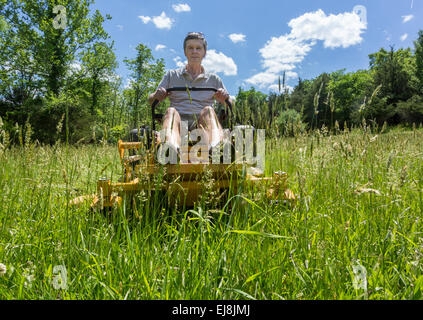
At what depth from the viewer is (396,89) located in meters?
33.9

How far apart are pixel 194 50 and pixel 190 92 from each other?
567 mm

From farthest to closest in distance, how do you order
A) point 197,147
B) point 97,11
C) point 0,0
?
point 97,11
point 0,0
point 197,147

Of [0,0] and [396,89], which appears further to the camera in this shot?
[396,89]

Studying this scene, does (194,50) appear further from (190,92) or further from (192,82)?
(190,92)

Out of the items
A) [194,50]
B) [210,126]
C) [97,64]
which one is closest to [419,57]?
[97,64]

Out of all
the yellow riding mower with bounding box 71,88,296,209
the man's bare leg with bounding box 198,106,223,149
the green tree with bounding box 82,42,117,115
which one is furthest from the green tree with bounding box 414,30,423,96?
the yellow riding mower with bounding box 71,88,296,209

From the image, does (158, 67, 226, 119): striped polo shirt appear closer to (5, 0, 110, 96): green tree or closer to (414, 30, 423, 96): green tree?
(5, 0, 110, 96): green tree

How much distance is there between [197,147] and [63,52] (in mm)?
20754

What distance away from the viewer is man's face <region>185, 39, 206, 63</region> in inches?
140

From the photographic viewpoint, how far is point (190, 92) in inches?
143

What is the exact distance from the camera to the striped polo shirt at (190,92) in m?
3.51

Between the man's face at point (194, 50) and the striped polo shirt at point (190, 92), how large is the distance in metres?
0.19
